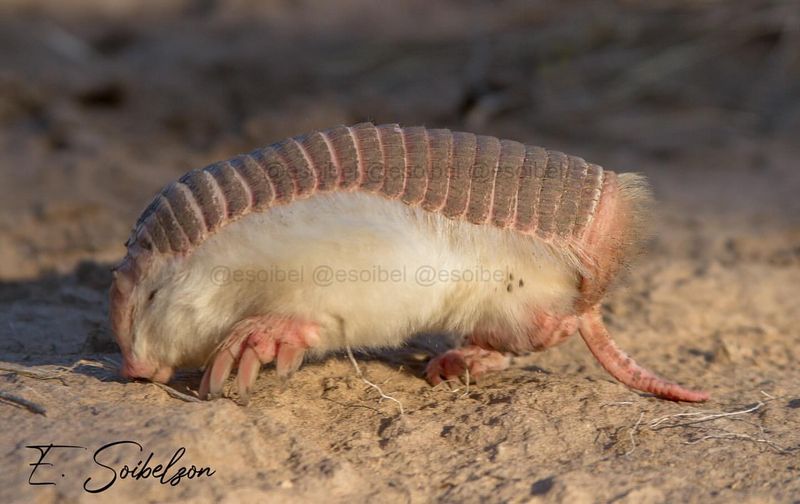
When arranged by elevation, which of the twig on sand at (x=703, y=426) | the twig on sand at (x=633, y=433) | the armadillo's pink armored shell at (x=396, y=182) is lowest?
the twig on sand at (x=703, y=426)

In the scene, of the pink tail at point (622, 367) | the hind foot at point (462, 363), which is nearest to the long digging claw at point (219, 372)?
the hind foot at point (462, 363)

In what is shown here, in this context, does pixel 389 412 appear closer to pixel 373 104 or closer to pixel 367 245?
pixel 367 245

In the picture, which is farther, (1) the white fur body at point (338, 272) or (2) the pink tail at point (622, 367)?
(2) the pink tail at point (622, 367)

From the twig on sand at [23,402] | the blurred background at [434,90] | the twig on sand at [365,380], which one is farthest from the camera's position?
the blurred background at [434,90]

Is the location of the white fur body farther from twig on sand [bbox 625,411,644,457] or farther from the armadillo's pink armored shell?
twig on sand [bbox 625,411,644,457]

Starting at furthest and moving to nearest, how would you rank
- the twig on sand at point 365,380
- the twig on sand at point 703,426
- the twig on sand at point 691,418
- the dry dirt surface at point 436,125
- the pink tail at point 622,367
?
the pink tail at point 622,367 → the twig on sand at point 365,380 → the twig on sand at point 691,418 → the twig on sand at point 703,426 → the dry dirt surface at point 436,125

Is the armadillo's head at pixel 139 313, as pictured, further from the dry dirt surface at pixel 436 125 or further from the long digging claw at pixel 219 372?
the long digging claw at pixel 219 372

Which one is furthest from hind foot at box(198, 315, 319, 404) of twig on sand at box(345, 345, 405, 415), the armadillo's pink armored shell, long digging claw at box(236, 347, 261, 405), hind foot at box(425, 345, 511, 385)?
hind foot at box(425, 345, 511, 385)

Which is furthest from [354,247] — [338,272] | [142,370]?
[142,370]
